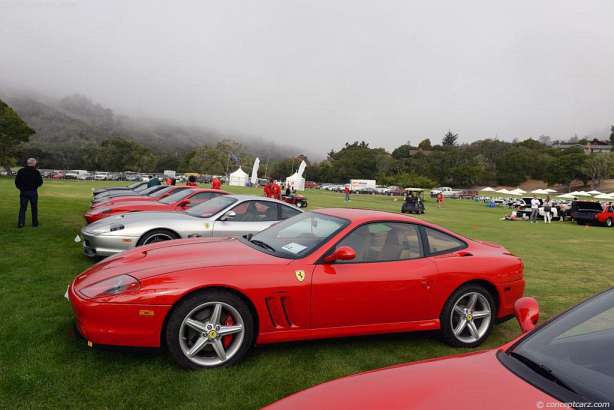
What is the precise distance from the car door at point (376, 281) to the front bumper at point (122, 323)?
1.33 metres

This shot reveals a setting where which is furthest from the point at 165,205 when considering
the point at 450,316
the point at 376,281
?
the point at 450,316

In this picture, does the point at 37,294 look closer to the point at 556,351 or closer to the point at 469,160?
the point at 556,351

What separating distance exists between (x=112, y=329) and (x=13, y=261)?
16.0 feet

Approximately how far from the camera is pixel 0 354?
12.1 ft

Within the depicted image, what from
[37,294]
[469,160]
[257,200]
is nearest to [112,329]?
[37,294]

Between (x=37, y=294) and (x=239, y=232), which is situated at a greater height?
(x=239, y=232)

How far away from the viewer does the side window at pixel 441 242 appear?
15.1ft

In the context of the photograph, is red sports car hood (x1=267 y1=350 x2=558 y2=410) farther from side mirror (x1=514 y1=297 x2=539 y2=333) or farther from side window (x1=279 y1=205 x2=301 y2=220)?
side window (x1=279 y1=205 x2=301 y2=220)

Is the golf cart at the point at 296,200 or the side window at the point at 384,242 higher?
the side window at the point at 384,242

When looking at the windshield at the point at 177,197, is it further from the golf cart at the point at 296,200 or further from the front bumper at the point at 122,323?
the golf cart at the point at 296,200

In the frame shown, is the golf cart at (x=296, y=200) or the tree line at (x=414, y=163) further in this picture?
the tree line at (x=414, y=163)

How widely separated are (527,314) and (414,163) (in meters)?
133

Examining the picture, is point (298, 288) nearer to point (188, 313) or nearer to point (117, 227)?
point (188, 313)

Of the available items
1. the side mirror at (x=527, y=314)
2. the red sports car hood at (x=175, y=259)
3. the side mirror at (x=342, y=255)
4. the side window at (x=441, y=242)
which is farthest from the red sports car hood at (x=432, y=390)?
Result: the side window at (x=441, y=242)
